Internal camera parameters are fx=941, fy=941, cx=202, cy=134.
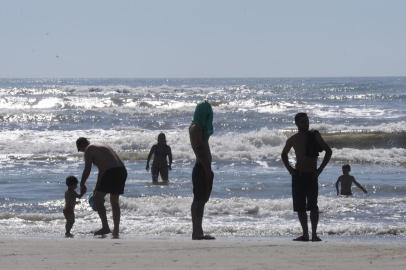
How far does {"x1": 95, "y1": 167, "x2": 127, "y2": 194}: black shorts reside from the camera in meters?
10.2

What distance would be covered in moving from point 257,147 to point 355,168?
7.59m

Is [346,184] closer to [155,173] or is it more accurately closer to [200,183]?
[155,173]

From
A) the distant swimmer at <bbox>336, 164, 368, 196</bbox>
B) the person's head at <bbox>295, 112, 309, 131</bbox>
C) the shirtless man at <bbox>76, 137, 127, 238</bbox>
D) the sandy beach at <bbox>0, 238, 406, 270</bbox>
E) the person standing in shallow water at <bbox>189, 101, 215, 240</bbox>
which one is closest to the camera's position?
the sandy beach at <bbox>0, 238, 406, 270</bbox>

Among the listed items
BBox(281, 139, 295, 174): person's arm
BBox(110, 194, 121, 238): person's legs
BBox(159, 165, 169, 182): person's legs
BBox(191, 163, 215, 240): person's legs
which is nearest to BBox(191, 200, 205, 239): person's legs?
BBox(191, 163, 215, 240): person's legs

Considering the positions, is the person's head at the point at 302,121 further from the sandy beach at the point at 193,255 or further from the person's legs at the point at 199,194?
the sandy beach at the point at 193,255

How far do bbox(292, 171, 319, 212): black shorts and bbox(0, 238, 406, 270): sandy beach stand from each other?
61cm

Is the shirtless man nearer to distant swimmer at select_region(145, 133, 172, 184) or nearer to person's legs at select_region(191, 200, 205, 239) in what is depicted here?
person's legs at select_region(191, 200, 205, 239)

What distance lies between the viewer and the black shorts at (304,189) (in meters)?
9.61

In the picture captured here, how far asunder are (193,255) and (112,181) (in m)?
2.42

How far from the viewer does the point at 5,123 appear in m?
47.9

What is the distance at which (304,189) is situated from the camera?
31.6 ft

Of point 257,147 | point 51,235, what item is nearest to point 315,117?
point 257,147

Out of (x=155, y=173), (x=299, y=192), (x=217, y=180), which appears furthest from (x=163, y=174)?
(x=299, y=192)

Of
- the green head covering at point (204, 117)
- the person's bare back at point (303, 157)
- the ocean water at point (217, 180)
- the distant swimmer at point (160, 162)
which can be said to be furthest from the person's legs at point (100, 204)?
the distant swimmer at point (160, 162)
